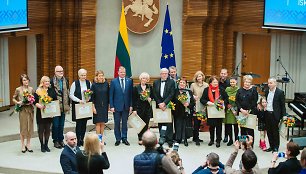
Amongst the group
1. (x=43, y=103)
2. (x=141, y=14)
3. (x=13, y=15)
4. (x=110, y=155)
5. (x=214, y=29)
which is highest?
(x=141, y=14)

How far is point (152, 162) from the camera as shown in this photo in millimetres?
6270

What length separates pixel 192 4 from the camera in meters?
15.4

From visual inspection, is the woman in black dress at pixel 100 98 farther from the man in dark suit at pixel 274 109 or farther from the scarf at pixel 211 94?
the man in dark suit at pixel 274 109

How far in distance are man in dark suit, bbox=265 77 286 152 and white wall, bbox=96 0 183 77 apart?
525cm

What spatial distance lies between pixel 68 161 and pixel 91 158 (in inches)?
20.5

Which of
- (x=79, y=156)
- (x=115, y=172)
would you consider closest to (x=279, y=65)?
(x=115, y=172)

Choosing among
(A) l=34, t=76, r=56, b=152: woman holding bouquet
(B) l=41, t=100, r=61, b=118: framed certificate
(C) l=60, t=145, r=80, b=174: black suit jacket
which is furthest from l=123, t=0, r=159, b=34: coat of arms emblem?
(C) l=60, t=145, r=80, b=174: black suit jacket

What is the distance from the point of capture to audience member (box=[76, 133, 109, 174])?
6.44 metres

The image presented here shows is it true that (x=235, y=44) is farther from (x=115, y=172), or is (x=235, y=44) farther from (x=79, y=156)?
(x=79, y=156)

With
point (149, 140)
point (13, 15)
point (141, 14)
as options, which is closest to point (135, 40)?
point (141, 14)

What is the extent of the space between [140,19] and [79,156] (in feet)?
30.3

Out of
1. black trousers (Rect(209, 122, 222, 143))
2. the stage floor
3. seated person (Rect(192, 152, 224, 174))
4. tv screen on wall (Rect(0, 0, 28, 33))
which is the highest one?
tv screen on wall (Rect(0, 0, 28, 33))

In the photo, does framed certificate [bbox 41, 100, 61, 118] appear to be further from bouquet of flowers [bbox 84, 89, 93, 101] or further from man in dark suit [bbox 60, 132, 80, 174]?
man in dark suit [bbox 60, 132, 80, 174]

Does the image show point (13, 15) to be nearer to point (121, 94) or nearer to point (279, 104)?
point (121, 94)
